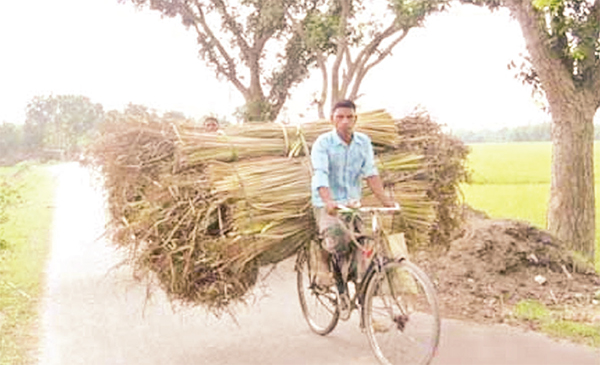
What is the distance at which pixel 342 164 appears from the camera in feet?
16.9

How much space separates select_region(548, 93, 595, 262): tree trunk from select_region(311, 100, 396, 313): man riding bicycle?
366cm

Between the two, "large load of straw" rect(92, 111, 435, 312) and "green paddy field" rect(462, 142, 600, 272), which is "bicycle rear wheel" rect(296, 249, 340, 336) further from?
"green paddy field" rect(462, 142, 600, 272)

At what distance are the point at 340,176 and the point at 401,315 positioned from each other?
3.28ft

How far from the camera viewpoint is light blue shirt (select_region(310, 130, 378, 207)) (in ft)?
16.6

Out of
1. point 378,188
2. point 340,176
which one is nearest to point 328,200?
point 340,176

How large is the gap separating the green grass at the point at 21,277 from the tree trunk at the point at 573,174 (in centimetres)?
529

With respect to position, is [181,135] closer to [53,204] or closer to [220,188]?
[220,188]

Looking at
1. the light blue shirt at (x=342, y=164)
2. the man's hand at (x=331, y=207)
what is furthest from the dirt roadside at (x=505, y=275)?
the man's hand at (x=331, y=207)

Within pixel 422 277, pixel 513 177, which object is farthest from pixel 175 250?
pixel 513 177

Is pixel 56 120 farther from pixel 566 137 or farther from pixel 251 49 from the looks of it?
pixel 566 137

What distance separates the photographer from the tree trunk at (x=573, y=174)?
8141 mm

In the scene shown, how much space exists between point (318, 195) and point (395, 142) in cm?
105

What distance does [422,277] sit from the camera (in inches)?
172

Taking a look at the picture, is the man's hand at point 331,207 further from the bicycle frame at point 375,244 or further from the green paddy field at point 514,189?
the green paddy field at point 514,189
